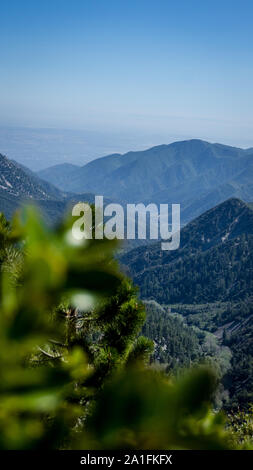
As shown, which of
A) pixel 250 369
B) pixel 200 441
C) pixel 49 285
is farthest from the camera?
pixel 250 369

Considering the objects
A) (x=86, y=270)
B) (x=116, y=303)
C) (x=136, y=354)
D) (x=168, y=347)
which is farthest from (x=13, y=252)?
(x=168, y=347)

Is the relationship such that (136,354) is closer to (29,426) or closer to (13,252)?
(13,252)

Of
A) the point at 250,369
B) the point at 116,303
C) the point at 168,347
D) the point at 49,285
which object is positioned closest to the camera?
the point at 49,285

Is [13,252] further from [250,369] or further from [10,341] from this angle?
[250,369]

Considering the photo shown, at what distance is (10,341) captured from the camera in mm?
542

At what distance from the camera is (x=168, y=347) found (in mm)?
173250

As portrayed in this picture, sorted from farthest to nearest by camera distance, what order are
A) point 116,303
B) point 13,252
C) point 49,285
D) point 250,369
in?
1. point 250,369
2. point 116,303
3. point 13,252
4. point 49,285

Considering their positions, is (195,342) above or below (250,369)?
above

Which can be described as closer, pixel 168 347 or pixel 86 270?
pixel 86 270
